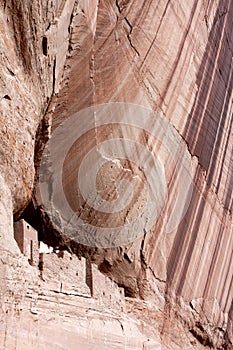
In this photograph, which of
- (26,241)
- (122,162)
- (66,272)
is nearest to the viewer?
(26,241)

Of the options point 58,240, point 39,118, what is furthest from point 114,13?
point 58,240

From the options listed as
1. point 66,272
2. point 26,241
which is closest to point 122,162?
point 66,272

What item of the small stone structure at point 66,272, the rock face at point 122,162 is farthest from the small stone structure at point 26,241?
the rock face at point 122,162

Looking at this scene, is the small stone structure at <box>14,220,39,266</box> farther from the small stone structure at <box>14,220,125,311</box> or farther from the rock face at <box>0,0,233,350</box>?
the rock face at <box>0,0,233,350</box>

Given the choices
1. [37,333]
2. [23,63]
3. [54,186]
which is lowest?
[37,333]

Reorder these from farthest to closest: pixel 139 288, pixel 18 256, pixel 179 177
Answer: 1. pixel 179 177
2. pixel 139 288
3. pixel 18 256

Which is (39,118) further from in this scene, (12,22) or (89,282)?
(89,282)

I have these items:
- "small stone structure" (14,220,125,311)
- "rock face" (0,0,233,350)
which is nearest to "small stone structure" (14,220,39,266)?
"small stone structure" (14,220,125,311)

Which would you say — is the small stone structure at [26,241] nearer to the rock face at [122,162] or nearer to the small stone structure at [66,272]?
the small stone structure at [66,272]

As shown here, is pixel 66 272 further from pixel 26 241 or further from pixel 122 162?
pixel 122 162
